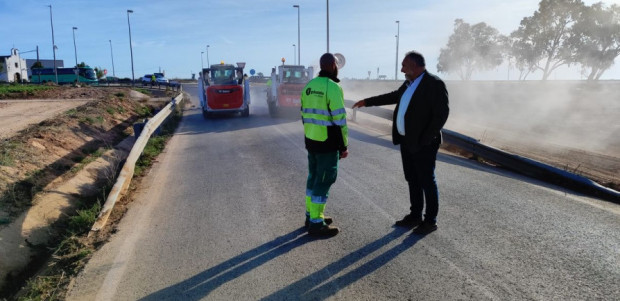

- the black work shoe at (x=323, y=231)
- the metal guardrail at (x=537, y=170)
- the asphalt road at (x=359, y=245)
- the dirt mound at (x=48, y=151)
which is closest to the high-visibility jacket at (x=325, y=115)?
the black work shoe at (x=323, y=231)

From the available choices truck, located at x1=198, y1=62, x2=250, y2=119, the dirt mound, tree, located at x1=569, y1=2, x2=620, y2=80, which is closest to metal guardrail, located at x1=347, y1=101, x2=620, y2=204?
the dirt mound

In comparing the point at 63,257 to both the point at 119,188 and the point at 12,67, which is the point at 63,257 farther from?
the point at 12,67

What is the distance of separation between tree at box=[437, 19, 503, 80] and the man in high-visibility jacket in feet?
181

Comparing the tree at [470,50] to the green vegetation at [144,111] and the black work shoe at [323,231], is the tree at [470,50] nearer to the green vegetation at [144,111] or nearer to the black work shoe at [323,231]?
the green vegetation at [144,111]

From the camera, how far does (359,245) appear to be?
4.39 metres

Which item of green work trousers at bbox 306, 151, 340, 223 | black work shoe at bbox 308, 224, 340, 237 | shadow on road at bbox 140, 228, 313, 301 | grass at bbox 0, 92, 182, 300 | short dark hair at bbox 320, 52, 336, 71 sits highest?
short dark hair at bbox 320, 52, 336, 71

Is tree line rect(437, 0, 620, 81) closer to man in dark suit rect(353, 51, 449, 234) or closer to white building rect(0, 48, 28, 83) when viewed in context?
man in dark suit rect(353, 51, 449, 234)

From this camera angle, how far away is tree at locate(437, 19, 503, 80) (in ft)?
178

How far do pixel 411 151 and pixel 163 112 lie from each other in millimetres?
11979

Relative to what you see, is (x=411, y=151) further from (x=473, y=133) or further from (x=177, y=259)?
(x=473, y=133)

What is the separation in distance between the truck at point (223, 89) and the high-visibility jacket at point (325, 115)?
47.9 feet

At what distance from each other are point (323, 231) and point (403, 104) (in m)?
1.65

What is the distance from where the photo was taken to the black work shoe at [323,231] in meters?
4.66

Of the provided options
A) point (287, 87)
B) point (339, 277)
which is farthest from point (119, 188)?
point (287, 87)
